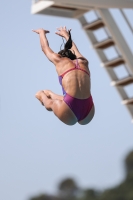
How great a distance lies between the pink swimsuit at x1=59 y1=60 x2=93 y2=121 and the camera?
1369 cm

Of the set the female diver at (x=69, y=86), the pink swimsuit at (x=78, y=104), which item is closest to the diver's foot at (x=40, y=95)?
the female diver at (x=69, y=86)

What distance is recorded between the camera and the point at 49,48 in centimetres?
1372

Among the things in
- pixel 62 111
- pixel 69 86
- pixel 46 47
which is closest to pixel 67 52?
pixel 46 47

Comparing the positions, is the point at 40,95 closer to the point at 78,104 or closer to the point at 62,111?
the point at 62,111

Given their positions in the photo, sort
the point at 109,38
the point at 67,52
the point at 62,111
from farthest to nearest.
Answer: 1. the point at 109,38
2. the point at 62,111
3. the point at 67,52

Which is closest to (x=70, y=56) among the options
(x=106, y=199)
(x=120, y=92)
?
(x=120, y=92)

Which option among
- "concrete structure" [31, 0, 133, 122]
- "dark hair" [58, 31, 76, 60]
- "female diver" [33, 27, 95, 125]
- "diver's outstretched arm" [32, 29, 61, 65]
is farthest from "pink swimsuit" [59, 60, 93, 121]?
"concrete structure" [31, 0, 133, 122]

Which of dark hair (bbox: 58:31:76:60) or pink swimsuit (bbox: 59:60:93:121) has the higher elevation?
dark hair (bbox: 58:31:76:60)

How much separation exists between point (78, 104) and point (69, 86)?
36 cm

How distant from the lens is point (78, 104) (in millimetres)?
13805

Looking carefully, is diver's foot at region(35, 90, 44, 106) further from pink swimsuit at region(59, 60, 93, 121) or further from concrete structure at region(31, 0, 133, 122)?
concrete structure at region(31, 0, 133, 122)

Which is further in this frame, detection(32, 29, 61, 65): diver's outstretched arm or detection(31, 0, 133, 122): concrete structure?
detection(31, 0, 133, 122): concrete structure

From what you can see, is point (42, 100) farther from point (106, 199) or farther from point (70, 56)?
point (106, 199)

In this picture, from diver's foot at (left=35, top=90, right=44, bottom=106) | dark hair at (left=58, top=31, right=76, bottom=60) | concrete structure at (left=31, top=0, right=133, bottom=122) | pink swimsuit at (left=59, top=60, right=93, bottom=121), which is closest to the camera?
dark hair at (left=58, top=31, right=76, bottom=60)
